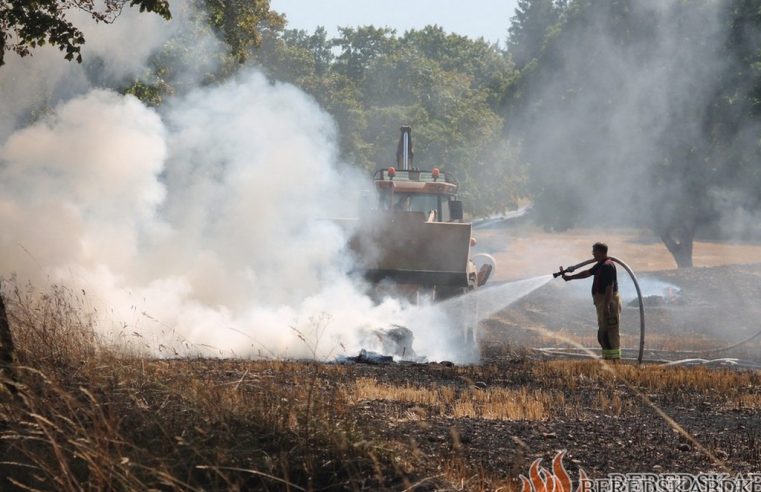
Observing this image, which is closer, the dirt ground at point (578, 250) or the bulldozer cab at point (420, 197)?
the bulldozer cab at point (420, 197)

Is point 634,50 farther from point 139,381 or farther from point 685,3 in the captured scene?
point 139,381

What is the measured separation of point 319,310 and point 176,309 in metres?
2.54

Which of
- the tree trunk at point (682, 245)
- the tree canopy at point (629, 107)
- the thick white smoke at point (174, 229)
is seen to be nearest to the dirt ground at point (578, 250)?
the tree trunk at point (682, 245)

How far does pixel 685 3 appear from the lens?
32969 millimetres

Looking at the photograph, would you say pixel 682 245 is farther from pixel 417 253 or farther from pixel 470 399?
pixel 470 399

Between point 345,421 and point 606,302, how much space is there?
7.83 metres

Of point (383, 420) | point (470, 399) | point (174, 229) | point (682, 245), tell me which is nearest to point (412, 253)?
point (174, 229)

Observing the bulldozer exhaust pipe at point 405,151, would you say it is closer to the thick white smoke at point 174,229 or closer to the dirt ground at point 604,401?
the thick white smoke at point 174,229

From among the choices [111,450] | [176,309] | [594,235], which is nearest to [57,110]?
[176,309]

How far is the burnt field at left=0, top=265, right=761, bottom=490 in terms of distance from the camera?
562 centimetres

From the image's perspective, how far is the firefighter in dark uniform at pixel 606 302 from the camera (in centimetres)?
1328
